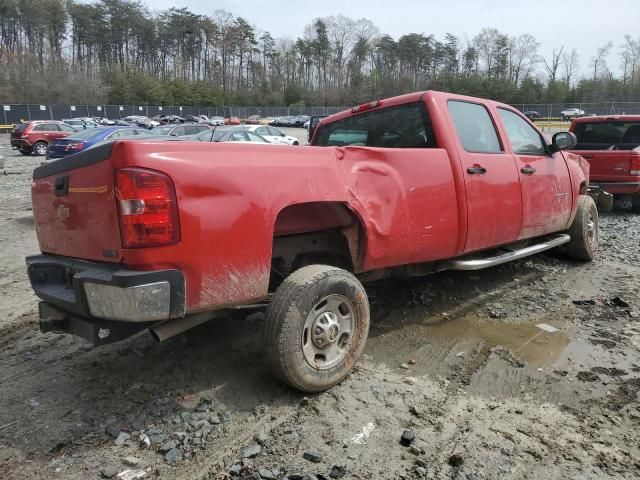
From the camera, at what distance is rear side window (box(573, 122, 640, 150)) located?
32.6 feet

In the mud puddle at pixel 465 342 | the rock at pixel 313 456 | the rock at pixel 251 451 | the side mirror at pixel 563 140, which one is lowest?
the rock at pixel 251 451

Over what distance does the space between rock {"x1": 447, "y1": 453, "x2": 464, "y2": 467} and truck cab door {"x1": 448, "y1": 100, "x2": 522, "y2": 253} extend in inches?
79.1

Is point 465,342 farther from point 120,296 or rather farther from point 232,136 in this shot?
point 232,136

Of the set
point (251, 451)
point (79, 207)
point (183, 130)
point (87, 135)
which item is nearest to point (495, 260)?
point (251, 451)

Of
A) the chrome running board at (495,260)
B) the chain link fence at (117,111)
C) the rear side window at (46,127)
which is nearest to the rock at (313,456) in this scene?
the chrome running board at (495,260)

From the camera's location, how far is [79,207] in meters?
2.92

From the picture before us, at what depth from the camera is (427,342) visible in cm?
412

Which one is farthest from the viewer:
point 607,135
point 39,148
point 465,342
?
point 39,148

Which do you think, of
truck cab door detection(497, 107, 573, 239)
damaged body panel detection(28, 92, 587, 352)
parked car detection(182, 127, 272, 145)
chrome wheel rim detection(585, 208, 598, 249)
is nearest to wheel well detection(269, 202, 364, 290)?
damaged body panel detection(28, 92, 587, 352)

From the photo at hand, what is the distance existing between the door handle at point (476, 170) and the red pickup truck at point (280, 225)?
1 centimetres

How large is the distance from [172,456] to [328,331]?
1174 millimetres

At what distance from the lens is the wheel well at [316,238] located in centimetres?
347

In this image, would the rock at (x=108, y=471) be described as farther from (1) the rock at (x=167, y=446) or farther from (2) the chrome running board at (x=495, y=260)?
(2) the chrome running board at (x=495, y=260)

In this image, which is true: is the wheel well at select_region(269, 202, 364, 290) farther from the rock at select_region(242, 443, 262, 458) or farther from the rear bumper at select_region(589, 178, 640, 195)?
the rear bumper at select_region(589, 178, 640, 195)
